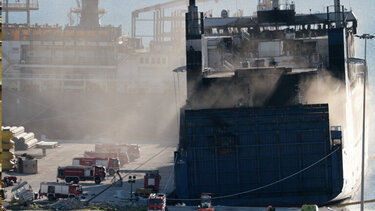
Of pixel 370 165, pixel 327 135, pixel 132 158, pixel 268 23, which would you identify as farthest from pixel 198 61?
pixel 370 165

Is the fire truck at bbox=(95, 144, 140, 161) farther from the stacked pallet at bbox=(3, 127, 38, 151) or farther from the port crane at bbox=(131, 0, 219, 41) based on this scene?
the port crane at bbox=(131, 0, 219, 41)

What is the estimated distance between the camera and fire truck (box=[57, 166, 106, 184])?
170ft

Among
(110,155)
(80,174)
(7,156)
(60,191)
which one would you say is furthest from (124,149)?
(60,191)

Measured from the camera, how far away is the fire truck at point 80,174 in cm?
5169

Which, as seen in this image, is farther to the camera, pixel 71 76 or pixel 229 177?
pixel 71 76

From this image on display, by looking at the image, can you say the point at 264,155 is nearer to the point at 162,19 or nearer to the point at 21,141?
the point at 21,141

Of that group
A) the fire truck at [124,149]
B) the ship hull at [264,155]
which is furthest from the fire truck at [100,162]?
the ship hull at [264,155]

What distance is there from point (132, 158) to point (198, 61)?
83.8ft

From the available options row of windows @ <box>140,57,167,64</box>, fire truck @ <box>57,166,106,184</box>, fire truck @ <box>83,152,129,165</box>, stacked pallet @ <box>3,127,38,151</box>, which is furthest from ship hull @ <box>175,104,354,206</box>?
row of windows @ <box>140,57,167,64</box>

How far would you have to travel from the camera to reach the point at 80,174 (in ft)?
171

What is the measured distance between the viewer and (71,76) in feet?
357

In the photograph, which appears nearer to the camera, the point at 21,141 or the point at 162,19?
the point at 21,141

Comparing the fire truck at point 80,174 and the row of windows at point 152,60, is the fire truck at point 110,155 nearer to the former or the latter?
the fire truck at point 80,174

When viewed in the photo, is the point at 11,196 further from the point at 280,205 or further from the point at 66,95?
the point at 66,95
